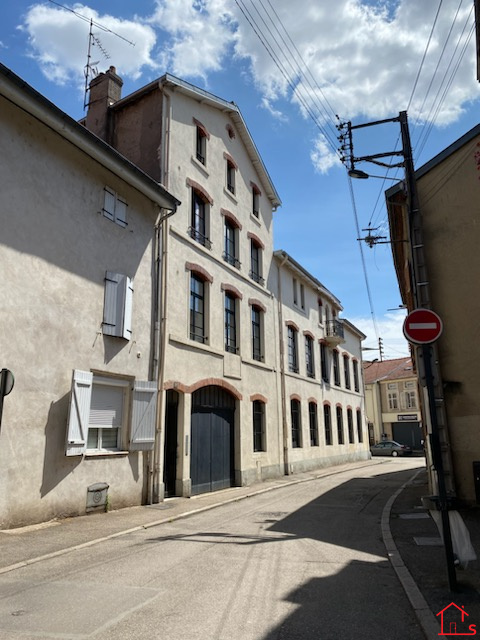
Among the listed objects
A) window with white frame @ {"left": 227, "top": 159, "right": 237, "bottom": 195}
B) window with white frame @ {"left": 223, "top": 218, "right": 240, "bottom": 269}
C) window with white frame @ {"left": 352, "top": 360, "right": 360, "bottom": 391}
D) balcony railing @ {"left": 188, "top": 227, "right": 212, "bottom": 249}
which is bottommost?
window with white frame @ {"left": 352, "top": 360, "right": 360, "bottom": 391}

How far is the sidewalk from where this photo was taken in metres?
4.80

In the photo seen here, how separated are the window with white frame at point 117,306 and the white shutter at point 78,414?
1.34m

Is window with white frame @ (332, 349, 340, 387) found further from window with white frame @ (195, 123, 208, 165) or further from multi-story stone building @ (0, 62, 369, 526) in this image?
window with white frame @ (195, 123, 208, 165)

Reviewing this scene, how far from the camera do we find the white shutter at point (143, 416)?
440 inches

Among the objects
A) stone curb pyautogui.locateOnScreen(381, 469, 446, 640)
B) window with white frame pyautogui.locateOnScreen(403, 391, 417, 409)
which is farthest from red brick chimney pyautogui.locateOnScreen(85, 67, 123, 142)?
window with white frame pyautogui.locateOnScreen(403, 391, 417, 409)

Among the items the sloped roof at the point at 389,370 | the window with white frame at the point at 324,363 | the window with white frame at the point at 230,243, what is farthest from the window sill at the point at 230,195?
the sloped roof at the point at 389,370

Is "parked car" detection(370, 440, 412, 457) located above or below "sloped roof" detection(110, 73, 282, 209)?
below

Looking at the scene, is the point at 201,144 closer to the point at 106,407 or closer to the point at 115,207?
the point at 115,207

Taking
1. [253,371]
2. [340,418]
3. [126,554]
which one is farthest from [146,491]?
[340,418]

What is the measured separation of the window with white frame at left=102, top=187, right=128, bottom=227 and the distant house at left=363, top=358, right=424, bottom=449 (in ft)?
127

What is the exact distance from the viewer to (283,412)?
19.8 meters

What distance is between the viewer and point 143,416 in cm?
1141

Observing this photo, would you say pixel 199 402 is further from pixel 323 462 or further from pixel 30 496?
pixel 323 462

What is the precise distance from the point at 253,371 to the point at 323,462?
8.80m
